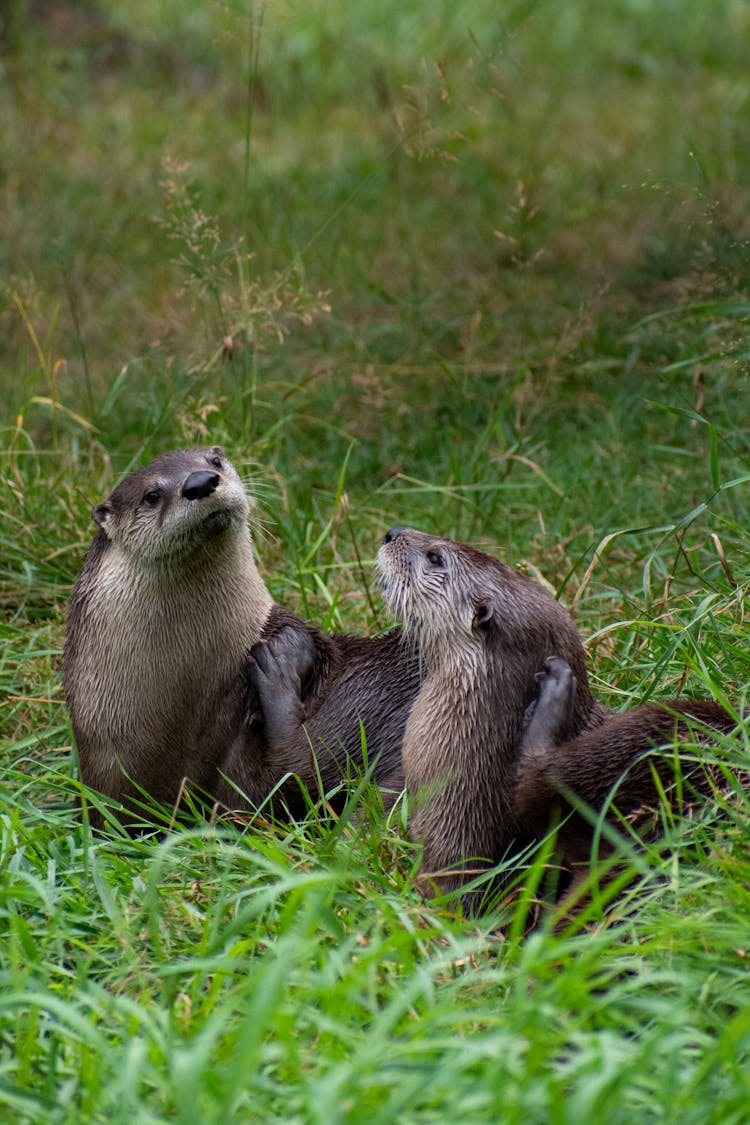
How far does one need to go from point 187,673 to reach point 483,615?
2.23 ft

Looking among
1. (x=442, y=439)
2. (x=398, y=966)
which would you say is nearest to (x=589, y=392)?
(x=442, y=439)

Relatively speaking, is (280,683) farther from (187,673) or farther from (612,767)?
(612,767)

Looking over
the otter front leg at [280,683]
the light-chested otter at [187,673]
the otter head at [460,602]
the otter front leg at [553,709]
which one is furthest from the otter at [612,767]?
the otter front leg at [280,683]

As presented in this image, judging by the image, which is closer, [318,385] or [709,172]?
[318,385]

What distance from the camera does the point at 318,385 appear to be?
15.9 ft

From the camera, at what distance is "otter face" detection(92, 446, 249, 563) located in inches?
114

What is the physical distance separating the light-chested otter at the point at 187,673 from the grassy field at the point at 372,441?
183 millimetres

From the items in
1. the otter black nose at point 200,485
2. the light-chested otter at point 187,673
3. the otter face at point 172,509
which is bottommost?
the light-chested otter at point 187,673

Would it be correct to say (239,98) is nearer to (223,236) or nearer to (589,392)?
(223,236)

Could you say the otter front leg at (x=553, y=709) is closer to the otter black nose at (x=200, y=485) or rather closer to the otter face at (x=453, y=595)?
the otter face at (x=453, y=595)

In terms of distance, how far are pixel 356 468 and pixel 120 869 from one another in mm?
2339

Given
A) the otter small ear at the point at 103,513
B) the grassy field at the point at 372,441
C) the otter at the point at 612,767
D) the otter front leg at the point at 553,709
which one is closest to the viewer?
the grassy field at the point at 372,441

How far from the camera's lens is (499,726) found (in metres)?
2.52

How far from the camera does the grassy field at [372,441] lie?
1.68 meters
